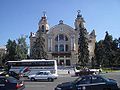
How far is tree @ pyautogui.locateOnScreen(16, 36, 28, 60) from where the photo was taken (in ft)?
291

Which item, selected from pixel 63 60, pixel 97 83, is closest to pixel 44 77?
pixel 97 83

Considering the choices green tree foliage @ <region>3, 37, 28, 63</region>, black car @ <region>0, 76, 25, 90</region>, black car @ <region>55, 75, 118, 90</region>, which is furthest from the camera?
green tree foliage @ <region>3, 37, 28, 63</region>

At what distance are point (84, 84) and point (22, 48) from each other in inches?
3029

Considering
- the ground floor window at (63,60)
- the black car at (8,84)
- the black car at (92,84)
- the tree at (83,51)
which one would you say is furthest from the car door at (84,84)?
the ground floor window at (63,60)

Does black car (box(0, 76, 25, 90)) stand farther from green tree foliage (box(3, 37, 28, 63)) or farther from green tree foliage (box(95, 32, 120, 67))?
green tree foliage (box(95, 32, 120, 67))

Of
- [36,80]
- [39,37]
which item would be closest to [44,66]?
[36,80]

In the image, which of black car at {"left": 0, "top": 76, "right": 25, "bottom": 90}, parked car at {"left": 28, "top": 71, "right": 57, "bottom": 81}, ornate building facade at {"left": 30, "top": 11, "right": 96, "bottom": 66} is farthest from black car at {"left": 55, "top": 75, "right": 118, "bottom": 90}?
ornate building facade at {"left": 30, "top": 11, "right": 96, "bottom": 66}

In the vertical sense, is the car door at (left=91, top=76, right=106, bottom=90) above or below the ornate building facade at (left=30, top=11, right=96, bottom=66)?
below

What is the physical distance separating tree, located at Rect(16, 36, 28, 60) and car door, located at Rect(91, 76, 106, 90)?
7174 centimetres

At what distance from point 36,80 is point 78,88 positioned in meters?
20.8

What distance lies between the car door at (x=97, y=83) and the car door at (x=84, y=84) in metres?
0.26

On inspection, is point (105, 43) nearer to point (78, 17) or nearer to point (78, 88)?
point (78, 17)

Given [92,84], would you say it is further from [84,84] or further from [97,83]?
[84,84]

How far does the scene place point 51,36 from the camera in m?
98.1
